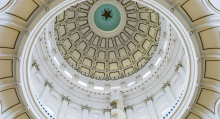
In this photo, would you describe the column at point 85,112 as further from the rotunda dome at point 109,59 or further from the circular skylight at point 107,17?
the circular skylight at point 107,17

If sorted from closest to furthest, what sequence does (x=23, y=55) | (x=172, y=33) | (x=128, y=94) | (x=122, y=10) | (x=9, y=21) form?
(x=9, y=21) → (x=23, y=55) → (x=172, y=33) → (x=128, y=94) → (x=122, y=10)

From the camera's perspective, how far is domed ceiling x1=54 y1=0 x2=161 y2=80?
1179 inches

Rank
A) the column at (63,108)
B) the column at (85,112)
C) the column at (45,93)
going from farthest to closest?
1. the column at (85,112)
2. the column at (63,108)
3. the column at (45,93)

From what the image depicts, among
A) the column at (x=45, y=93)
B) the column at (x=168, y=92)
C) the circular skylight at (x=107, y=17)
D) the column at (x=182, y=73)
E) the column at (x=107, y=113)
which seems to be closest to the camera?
the column at (x=45, y=93)

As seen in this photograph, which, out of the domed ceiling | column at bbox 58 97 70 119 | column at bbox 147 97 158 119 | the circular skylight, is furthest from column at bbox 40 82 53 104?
the circular skylight

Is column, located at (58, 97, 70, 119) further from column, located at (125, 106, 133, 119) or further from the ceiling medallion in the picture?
the ceiling medallion

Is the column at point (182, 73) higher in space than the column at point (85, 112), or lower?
higher

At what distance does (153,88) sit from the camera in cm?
2498

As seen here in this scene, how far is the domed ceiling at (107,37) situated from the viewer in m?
29.9

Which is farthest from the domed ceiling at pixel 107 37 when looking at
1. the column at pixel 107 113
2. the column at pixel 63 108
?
the column at pixel 107 113

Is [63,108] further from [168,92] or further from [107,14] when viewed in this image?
[107,14]

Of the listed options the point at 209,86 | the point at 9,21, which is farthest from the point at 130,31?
the point at 9,21

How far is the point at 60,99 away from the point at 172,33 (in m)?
16.0

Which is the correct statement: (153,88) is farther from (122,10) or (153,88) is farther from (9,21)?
(9,21)
